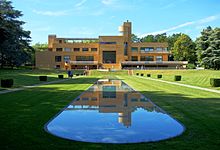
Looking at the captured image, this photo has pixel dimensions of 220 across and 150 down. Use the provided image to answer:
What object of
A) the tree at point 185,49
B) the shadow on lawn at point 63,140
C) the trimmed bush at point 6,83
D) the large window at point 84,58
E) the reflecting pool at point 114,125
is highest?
the tree at point 185,49

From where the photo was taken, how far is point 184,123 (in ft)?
31.3

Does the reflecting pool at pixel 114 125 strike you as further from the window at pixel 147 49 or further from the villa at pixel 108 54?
the window at pixel 147 49

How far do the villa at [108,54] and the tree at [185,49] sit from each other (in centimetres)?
425

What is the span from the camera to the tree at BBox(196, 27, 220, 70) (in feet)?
252

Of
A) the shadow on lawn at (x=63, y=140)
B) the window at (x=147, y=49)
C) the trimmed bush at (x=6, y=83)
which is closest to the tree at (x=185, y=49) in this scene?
the window at (x=147, y=49)

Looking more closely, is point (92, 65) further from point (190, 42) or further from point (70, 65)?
point (190, 42)

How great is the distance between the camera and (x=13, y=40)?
69500 millimetres

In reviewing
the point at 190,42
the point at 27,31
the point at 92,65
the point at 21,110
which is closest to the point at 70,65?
the point at 92,65

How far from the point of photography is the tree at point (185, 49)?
105500mm

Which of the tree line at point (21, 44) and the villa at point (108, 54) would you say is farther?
the villa at point (108, 54)

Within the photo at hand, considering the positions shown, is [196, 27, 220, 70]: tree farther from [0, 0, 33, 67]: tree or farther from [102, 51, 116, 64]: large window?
[0, 0, 33, 67]: tree

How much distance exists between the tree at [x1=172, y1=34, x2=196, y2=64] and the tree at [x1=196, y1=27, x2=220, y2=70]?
21642 mm

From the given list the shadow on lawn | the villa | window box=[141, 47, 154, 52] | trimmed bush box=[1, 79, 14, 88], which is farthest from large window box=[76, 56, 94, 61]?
the shadow on lawn

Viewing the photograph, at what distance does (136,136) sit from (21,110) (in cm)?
595
